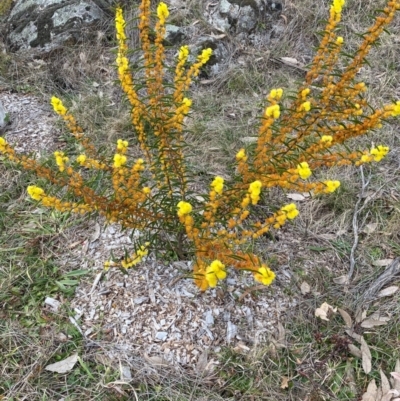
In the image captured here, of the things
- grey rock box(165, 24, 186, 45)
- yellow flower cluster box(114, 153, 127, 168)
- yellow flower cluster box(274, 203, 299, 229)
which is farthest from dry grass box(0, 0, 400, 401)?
yellow flower cluster box(114, 153, 127, 168)

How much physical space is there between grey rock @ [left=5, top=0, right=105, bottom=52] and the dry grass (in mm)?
158

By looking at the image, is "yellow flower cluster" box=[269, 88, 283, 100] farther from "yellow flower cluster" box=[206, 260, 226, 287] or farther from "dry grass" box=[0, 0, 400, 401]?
"dry grass" box=[0, 0, 400, 401]

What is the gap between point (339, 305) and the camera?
2496 millimetres

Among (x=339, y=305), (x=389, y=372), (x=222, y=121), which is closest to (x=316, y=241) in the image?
(x=339, y=305)

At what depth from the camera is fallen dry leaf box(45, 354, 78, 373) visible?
2.18 m

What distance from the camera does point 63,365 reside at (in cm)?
219

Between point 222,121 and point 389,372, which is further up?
point 222,121

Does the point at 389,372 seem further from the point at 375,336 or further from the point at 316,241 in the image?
the point at 316,241

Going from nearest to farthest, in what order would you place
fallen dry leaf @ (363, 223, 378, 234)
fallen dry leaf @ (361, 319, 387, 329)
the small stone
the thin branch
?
the small stone
fallen dry leaf @ (361, 319, 387, 329)
the thin branch
fallen dry leaf @ (363, 223, 378, 234)

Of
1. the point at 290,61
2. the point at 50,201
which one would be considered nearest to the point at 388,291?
the point at 50,201

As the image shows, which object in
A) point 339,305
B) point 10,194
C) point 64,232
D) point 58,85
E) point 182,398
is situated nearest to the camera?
point 182,398

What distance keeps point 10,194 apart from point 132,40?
1.86 meters

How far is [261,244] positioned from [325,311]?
0.53m

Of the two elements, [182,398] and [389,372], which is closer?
[182,398]
